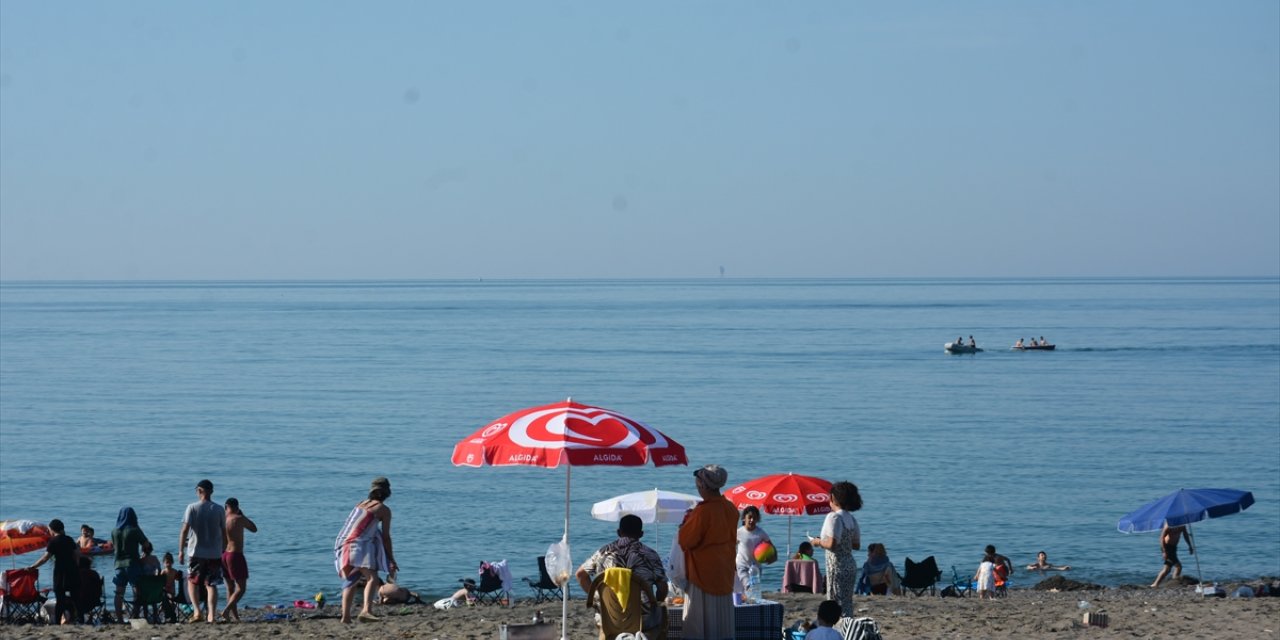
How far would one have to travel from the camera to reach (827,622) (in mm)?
9406

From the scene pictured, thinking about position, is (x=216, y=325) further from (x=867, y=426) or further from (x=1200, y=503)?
(x=1200, y=503)

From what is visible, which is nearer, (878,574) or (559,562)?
(559,562)

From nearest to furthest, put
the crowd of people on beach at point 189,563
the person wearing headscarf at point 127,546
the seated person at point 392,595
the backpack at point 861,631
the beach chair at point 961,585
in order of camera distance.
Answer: the backpack at point 861,631 → the crowd of people on beach at point 189,563 → the person wearing headscarf at point 127,546 → the seated person at point 392,595 → the beach chair at point 961,585

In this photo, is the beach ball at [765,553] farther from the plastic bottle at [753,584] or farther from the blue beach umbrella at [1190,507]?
the blue beach umbrella at [1190,507]

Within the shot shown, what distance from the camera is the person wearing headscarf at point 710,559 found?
9234mm

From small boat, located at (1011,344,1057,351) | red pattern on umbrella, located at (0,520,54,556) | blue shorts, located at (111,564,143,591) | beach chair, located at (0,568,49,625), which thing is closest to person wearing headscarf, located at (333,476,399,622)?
blue shorts, located at (111,564,143,591)

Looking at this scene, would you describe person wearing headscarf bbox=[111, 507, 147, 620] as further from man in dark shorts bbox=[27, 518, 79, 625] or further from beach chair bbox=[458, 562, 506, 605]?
beach chair bbox=[458, 562, 506, 605]

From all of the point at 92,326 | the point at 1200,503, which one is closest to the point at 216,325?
the point at 92,326

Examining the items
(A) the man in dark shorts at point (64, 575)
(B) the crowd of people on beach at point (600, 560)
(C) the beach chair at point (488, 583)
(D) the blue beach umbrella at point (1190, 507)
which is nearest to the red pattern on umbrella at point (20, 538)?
(B) the crowd of people on beach at point (600, 560)

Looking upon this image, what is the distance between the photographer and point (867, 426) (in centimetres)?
4962

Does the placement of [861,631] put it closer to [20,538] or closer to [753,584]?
[753,584]

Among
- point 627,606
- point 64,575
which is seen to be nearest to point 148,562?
point 64,575

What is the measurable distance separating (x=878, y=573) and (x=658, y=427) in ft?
99.9

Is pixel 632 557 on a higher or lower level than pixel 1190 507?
higher
